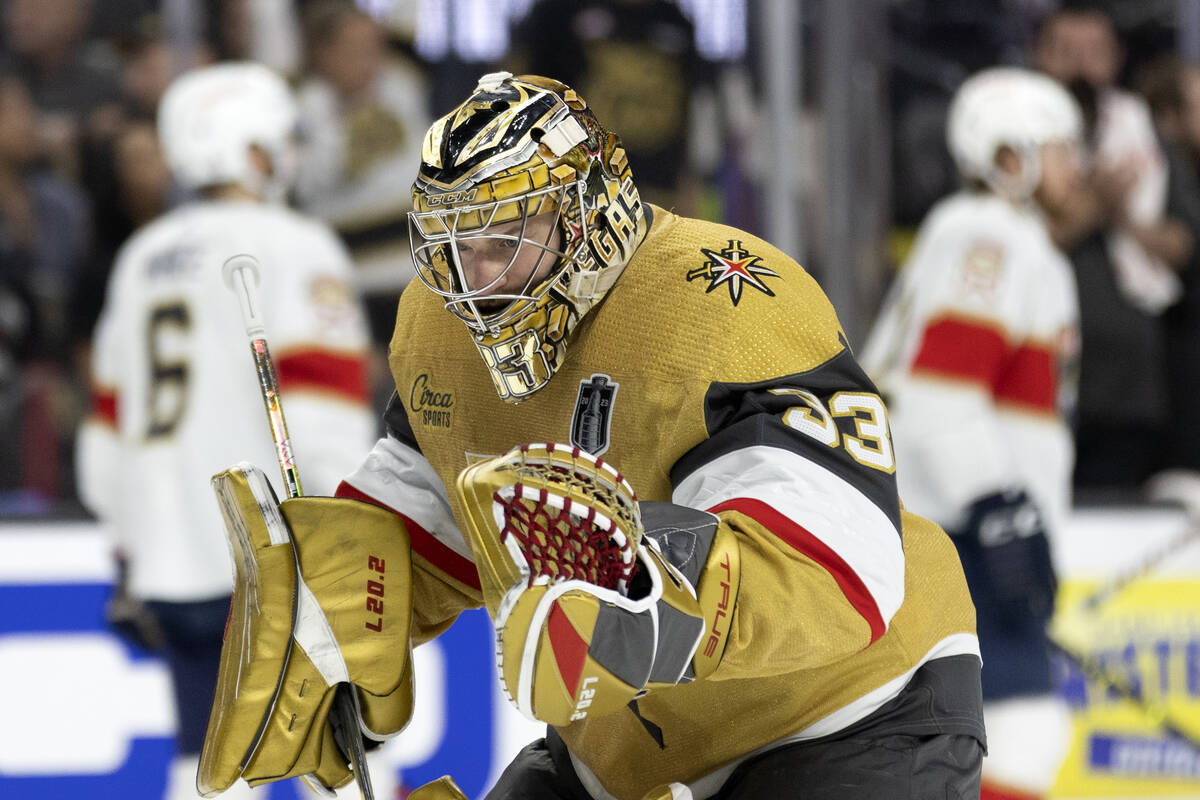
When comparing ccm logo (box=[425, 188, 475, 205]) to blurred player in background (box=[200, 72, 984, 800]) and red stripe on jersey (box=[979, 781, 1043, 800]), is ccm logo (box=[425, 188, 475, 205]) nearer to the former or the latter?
blurred player in background (box=[200, 72, 984, 800])

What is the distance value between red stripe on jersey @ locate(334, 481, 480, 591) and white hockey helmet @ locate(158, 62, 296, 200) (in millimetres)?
1737

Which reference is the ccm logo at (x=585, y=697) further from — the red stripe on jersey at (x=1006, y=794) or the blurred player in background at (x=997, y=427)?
the red stripe on jersey at (x=1006, y=794)

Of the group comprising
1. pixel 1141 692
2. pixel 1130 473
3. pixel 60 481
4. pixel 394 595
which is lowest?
pixel 1141 692

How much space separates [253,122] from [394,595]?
1.97 meters

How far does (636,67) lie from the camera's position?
427 cm

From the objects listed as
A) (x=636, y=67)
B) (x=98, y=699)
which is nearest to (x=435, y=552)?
(x=98, y=699)

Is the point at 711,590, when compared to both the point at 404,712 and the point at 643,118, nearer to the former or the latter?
the point at 404,712

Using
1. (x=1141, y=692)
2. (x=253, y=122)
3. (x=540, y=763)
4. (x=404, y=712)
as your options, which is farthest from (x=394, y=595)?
(x=1141, y=692)

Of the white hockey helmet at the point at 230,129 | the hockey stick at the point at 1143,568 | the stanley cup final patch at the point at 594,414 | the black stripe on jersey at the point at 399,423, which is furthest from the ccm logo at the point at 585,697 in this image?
the hockey stick at the point at 1143,568

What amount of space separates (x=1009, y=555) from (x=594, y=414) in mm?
Answer: 1916

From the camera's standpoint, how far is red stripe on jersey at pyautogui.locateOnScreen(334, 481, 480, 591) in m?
1.88

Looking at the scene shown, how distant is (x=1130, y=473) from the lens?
4.71m

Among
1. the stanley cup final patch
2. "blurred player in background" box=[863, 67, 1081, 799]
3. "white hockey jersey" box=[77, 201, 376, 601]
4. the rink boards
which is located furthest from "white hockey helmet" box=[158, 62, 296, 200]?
the stanley cup final patch

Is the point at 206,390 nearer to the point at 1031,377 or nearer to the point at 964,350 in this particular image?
the point at 964,350
